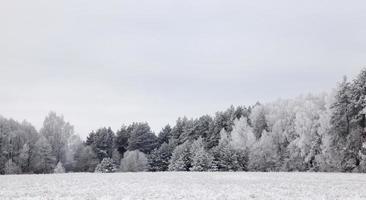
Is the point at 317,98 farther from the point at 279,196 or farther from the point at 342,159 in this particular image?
the point at 279,196

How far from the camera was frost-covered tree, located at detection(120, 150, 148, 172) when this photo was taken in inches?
4309

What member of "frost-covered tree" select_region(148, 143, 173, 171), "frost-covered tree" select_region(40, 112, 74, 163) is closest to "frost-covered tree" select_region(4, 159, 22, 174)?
"frost-covered tree" select_region(40, 112, 74, 163)

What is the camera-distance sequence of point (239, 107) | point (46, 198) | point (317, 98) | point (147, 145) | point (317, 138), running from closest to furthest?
point (46, 198) → point (317, 138) → point (317, 98) → point (239, 107) → point (147, 145)

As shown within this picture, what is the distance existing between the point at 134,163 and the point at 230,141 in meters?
21.3

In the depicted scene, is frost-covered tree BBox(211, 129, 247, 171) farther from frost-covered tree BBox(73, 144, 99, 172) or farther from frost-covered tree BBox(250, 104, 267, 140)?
frost-covered tree BBox(73, 144, 99, 172)

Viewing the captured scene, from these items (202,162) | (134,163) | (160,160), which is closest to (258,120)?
(160,160)

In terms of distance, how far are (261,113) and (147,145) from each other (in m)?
39.3

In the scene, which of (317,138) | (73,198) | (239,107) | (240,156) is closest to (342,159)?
(317,138)

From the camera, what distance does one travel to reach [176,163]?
8900 centimetres

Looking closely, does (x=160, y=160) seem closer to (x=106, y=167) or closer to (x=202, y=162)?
(x=106, y=167)

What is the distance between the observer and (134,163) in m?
110

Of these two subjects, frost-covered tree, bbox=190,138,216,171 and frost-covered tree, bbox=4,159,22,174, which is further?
frost-covered tree, bbox=4,159,22,174

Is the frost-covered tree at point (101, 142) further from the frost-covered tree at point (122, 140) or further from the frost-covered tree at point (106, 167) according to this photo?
the frost-covered tree at point (106, 167)

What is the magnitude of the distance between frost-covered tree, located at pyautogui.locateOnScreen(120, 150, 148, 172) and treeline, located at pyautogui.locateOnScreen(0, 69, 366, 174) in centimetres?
22
